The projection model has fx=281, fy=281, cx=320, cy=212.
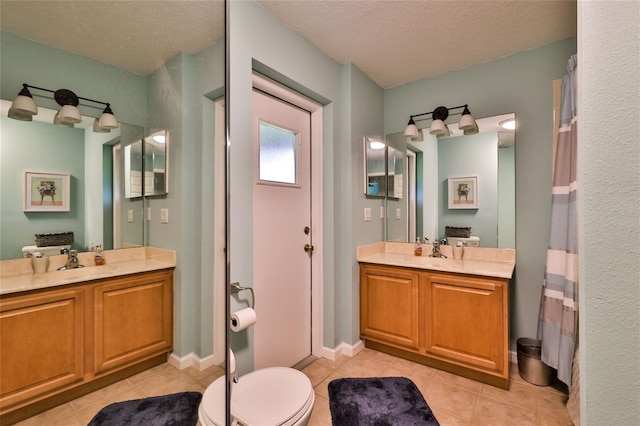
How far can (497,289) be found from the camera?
6.22 ft

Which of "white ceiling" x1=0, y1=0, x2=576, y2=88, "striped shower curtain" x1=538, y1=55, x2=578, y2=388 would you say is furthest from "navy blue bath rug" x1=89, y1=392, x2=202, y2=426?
"striped shower curtain" x1=538, y1=55, x2=578, y2=388

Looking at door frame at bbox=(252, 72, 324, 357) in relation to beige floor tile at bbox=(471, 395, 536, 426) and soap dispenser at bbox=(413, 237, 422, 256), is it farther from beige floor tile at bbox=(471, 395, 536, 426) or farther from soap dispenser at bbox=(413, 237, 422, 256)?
beige floor tile at bbox=(471, 395, 536, 426)

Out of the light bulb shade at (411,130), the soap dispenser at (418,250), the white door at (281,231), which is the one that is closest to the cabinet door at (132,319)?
the white door at (281,231)

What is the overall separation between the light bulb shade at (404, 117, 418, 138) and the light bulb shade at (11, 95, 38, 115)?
270 cm

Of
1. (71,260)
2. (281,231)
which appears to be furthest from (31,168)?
(281,231)

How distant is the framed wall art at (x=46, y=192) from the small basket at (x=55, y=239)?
0.14ft

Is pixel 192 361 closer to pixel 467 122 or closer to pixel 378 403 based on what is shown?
pixel 378 403

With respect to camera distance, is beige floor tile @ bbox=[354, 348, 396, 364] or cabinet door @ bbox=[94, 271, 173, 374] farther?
beige floor tile @ bbox=[354, 348, 396, 364]

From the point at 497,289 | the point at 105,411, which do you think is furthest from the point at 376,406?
the point at 105,411

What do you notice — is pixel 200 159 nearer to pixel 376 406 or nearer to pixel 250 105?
pixel 250 105

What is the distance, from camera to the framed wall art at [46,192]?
1.47 ft

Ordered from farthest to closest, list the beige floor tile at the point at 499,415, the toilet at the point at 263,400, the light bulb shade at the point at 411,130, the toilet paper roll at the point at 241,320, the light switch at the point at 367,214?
the light bulb shade at the point at 411,130, the light switch at the point at 367,214, the beige floor tile at the point at 499,415, the toilet paper roll at the point at 241,320, the toilet at the point at 263,400

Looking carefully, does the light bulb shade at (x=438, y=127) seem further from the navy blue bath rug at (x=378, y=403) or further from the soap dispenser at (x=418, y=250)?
the navy blue bath rug at (x=378, y=403)

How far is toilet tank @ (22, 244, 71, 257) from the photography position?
0.44 m
